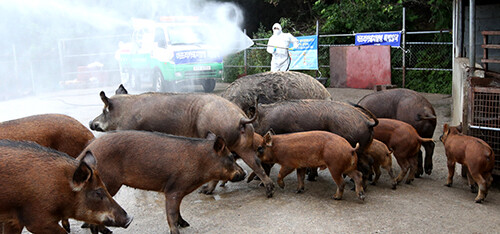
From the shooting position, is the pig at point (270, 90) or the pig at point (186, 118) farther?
the pig at point (270, 90)

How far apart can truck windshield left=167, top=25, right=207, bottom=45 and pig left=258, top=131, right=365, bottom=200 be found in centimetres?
1155

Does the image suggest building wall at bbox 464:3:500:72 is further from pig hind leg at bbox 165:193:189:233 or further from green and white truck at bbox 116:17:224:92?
pig hind leg at bbox 165:193:189:233

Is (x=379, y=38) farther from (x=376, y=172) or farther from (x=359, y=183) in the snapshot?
(x=359, y=183)

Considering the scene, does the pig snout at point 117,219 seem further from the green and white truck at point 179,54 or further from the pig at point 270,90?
the green and white truck at point 179,54

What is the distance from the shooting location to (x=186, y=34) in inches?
696

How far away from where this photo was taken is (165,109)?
22.3 ft

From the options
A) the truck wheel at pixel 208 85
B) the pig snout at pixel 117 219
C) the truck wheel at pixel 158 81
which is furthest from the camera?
the truck wheel at pixel 208 85

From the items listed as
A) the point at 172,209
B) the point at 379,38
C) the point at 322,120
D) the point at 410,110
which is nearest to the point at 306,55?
the point at 379,38

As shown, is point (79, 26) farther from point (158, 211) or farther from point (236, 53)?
point (158, 211)

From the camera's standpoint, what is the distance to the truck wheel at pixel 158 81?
18.0m

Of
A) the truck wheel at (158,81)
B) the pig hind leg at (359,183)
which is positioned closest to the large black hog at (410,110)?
the pig hind leg at (359,183)

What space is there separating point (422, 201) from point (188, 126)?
120 inches

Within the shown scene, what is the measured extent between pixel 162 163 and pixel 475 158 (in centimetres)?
367

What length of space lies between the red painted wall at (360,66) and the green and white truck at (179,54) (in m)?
4.11
